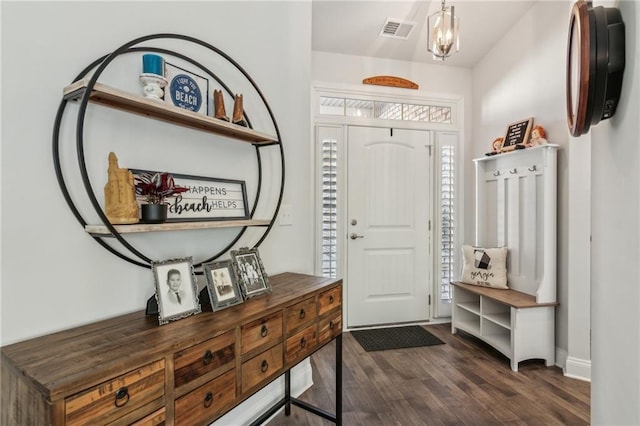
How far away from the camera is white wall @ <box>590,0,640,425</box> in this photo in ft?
2.80

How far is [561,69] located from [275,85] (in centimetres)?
216

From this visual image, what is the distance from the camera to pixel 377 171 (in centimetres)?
346

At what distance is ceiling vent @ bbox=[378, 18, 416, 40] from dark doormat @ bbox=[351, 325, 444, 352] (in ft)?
9.13

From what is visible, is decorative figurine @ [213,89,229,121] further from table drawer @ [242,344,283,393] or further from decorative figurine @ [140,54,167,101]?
table drawer @ [242,344,283,393]

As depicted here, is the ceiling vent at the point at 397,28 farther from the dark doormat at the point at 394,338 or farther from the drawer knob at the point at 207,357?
the drawer knob at the point at 207,357

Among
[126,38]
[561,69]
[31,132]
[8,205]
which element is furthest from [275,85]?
[561,69]

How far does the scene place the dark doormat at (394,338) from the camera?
303 cm

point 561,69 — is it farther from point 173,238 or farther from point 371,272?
point 173,238

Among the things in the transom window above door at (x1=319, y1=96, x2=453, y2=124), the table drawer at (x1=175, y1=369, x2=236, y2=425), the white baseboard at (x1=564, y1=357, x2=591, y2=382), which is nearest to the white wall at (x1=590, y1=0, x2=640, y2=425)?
the table drawer at (x1=175, y1=369, x2=236, y2=425)

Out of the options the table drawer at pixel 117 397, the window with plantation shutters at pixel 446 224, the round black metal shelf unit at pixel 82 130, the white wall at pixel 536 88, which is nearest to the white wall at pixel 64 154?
the round black metal shelf unit at pixel 82 130

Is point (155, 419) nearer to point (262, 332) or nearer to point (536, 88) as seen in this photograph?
point (262, 332)

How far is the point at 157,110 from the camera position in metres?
1.26

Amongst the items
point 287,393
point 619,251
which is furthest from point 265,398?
point 619,251

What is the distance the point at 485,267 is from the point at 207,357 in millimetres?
2660
